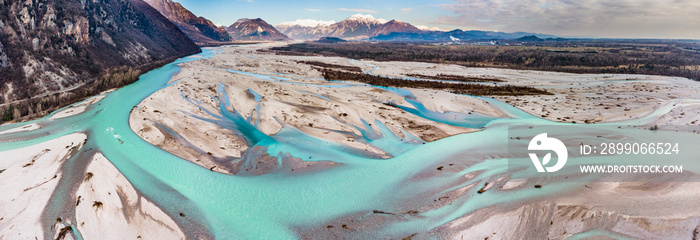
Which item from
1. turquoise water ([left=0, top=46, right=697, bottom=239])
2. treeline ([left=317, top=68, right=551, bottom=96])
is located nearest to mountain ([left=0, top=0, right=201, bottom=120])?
turquoise water ([left=0, top=46, right=697, bottom=239])

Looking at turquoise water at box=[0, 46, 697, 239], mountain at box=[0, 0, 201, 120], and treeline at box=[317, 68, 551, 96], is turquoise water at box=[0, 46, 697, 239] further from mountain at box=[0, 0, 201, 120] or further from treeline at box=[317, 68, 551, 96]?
treeline at box=[317, 68, 551, 96]

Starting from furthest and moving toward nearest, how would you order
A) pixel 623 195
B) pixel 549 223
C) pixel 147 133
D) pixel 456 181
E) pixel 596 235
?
pixel 147 133, pixel 456 181, pixel 623 195, pixel 549 223, pixel 596 235

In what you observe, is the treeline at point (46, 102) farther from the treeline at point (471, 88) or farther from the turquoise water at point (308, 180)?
the treeline at point (471, 88)

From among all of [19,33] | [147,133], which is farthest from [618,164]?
[19,33]

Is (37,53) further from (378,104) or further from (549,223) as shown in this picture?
(549,223)

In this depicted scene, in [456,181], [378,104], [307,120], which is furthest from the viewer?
[378,104]

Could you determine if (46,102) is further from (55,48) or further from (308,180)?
(308,180)
